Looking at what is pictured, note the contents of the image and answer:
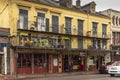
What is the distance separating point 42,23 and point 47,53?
3.84 metres

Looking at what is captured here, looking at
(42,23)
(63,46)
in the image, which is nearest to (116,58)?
(63,46)

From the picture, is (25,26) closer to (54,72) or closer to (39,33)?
(39,33)

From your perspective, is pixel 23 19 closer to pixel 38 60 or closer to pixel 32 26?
pixel 32 26

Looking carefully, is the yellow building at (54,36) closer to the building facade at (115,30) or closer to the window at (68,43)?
the window at (68,43)

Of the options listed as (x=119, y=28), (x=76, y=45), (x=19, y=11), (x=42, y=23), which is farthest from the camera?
(x=119, y=28)

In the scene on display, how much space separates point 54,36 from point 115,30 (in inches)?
606

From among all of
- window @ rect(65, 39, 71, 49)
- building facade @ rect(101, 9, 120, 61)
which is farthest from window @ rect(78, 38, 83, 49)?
building facade @ rect(101, 9, 120, 61)

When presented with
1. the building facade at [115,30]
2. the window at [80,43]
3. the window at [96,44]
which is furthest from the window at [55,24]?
the building facade at [115,30]

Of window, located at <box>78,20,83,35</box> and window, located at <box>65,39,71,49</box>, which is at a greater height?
window, located at <box>78,20,83,35</box>

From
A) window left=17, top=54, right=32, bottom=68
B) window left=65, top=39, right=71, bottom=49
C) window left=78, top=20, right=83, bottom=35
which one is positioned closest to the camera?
window left=17, top=54, right=32, bottom=68

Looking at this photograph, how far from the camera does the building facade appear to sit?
46544mm

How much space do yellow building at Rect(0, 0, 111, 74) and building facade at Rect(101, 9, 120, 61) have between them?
1.91m

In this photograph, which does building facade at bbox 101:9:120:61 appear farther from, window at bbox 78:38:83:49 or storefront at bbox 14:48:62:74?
storefront at bbox 14:48:62:74

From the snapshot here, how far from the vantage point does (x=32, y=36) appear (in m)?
32.9
